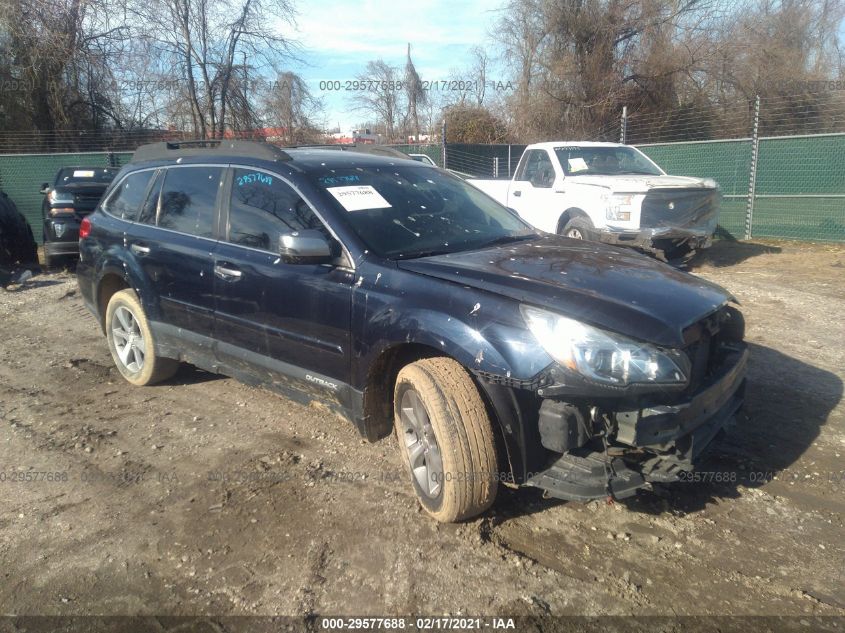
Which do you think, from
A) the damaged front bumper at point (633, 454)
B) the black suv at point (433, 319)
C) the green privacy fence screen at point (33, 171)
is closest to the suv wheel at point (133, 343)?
the black suv at point (433, 319)

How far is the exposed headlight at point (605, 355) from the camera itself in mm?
2750

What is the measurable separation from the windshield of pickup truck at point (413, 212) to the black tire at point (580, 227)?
455 centimetres

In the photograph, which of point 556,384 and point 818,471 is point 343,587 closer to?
point 556,384

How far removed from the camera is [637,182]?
867 cm

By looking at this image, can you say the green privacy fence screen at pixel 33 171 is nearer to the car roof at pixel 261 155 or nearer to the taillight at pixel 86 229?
the taillight at pixel 86 229

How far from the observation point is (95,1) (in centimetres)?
2000

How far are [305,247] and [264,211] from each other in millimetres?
783

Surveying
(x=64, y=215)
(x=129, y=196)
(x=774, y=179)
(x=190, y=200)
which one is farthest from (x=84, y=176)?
(x=774, y=179)

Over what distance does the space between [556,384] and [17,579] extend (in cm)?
249

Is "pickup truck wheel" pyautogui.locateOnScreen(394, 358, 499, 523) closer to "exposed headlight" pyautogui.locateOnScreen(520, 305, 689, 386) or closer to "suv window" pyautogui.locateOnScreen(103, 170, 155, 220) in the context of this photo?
"exposed headlight" pyautogui.locateOnScreen(520, 305, 689, 386)

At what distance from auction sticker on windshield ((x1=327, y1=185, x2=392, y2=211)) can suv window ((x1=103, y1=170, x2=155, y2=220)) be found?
1.98 metres

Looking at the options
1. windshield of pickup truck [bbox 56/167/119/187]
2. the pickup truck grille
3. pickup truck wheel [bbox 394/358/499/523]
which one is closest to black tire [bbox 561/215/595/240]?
the pickup truck grille

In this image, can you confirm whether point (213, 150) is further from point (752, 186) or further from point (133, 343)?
point (752, 186)

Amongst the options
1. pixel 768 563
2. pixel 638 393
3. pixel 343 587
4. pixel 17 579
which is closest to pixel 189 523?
pixel 17 579
